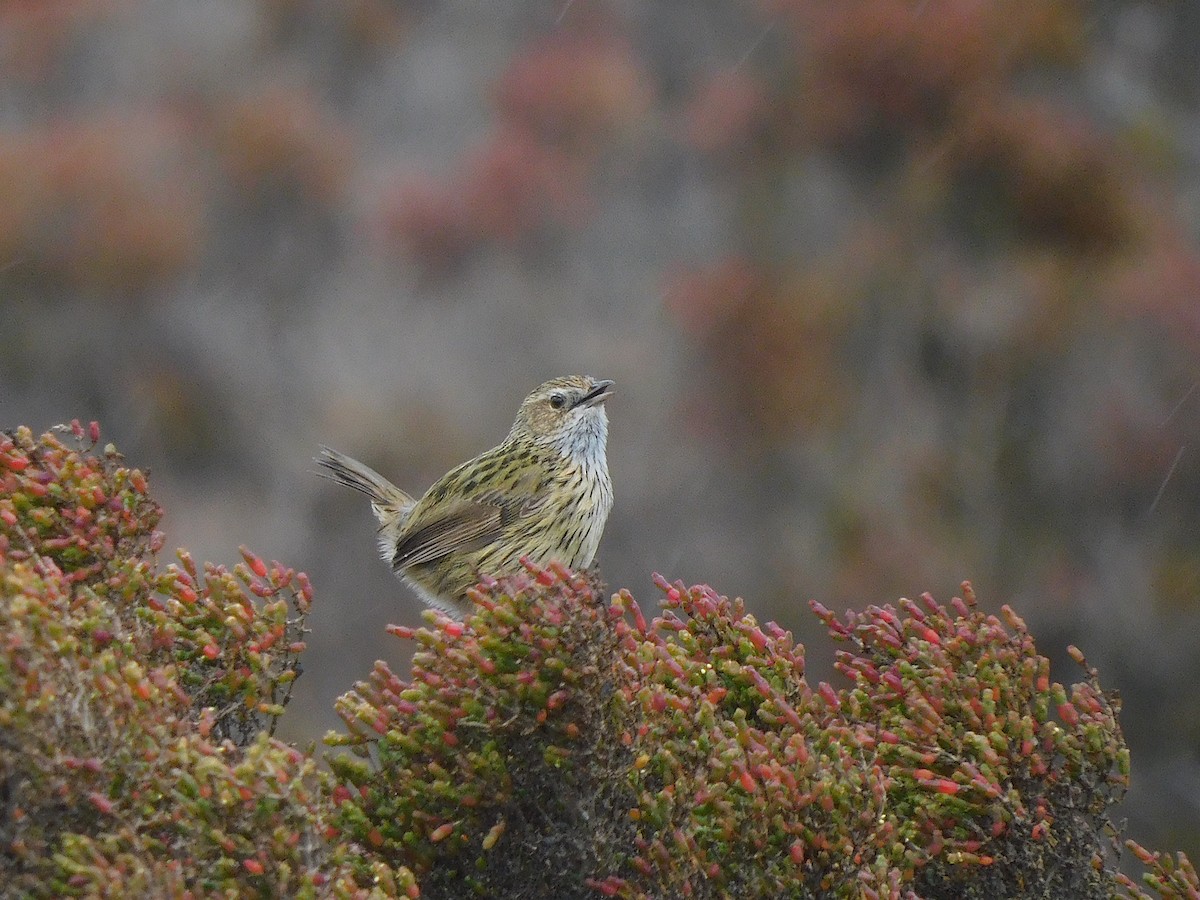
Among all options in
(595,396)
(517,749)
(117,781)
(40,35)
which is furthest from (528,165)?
(117,781)

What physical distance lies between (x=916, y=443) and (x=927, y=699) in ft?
27.4

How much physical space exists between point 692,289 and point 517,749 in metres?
8.90

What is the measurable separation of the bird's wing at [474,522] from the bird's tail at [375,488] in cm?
63

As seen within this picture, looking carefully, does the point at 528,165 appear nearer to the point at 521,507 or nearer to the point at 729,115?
the point at 729,115

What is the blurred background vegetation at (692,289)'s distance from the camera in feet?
33.7

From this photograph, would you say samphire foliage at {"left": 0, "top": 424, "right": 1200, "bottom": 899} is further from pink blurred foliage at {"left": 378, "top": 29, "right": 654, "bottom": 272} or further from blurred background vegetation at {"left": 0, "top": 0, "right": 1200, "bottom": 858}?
pink blurred foliage at {"left": 378, "top": 29, "right": 654, "bottom": 272}

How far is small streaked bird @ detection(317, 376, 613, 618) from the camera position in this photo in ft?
15.7

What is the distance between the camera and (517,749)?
2344 millimetres

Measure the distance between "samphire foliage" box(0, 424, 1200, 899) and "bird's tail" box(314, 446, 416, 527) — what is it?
294 centimetres

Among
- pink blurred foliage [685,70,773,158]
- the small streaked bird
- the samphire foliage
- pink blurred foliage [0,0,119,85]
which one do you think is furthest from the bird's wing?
pink blurred foliage [0,0,119,85]

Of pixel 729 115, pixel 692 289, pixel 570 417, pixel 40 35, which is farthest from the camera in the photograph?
pixel 40 35

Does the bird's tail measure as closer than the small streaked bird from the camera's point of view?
No

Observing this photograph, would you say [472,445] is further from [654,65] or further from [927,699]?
[927,699]

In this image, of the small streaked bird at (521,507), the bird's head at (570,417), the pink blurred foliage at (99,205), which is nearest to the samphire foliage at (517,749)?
the small streaked bird at (521,507)
